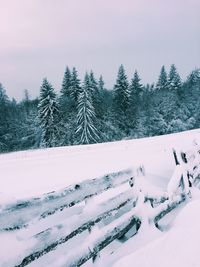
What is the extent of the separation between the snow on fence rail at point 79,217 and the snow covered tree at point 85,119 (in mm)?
29435

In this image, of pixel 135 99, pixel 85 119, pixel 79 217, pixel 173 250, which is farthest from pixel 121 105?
→ pixel 79 217

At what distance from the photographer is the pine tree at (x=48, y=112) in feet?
111

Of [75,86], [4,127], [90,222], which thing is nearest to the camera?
[90,222]

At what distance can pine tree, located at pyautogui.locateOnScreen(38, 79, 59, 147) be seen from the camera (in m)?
33.9

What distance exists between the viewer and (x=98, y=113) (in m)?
39.8

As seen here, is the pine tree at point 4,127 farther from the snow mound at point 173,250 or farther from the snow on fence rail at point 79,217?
the snow mound at point 173,250

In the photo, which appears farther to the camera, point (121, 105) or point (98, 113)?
point (121, 105)

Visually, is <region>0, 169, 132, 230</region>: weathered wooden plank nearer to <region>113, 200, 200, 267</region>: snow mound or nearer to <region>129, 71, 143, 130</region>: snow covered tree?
<region>113, 200, 200, 267</region>: snow mound

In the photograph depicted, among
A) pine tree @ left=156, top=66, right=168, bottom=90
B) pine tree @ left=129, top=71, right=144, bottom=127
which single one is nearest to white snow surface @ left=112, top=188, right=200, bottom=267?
pine tree @ left=129, top=71, right=144, bottom=127

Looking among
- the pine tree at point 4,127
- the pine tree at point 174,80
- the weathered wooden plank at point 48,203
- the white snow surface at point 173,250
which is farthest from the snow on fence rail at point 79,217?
the pine tree at point 174,80

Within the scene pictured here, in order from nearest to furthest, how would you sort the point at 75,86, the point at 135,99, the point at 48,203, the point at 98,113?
the point at 48,203
the point at 98,113
the point at 75,86
the point at 135,99

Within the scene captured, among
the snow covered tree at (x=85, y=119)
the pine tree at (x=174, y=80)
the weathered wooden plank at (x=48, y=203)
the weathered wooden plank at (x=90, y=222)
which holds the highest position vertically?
the pine tree at (x=174, y=80)

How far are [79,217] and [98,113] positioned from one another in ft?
122

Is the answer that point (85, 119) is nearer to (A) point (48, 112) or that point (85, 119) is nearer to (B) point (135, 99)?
(A) point (48, 112)
